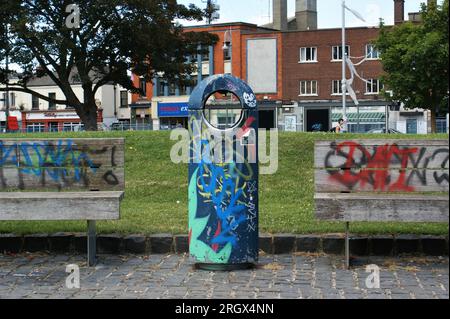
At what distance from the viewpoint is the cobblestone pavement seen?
19.4 ft

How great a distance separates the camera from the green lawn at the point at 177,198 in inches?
315

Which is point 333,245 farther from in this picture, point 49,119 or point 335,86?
point 49,119

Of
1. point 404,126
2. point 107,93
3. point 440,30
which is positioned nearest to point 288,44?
point 404,126

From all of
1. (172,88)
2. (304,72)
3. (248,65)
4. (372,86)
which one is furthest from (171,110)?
(172,88)

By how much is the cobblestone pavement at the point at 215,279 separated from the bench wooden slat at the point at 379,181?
0.72 m

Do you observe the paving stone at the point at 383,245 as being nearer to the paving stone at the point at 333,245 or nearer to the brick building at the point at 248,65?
the paving stone at the point at 333,245

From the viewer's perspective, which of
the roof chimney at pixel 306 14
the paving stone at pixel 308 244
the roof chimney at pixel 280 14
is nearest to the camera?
the paving stone at pixel 308 244

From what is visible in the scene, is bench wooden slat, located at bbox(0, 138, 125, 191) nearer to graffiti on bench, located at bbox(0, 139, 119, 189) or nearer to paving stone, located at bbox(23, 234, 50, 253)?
graffiti on bench, located at bbox(0, 139, 119, 189)

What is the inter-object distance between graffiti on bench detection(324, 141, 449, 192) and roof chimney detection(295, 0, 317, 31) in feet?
222

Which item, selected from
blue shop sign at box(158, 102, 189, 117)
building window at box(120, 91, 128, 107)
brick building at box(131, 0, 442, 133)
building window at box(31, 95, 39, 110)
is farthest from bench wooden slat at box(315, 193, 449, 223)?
building window at box(31, 95, 39, 110)

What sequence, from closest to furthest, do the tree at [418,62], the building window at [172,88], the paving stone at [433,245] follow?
1. the paving stone at [433,245]
2. the tree at [418,62]
3. the building window at [172,88]

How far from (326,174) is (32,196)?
2881 mm

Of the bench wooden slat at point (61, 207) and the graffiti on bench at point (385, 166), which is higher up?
the graffiti on bench at point (385, 166)

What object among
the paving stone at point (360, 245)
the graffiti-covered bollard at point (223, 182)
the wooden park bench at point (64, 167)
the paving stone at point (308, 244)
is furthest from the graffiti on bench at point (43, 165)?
the paving stone at point (360, 245)
